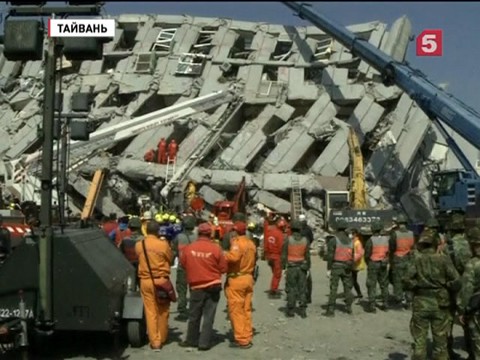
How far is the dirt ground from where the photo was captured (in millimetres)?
8883

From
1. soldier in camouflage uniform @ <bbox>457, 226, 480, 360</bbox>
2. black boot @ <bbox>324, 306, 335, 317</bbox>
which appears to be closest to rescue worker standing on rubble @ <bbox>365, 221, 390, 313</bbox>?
black boot @ <bbox>324, 306, 335, 317</bbox>

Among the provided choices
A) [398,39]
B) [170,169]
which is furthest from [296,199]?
[398,39]

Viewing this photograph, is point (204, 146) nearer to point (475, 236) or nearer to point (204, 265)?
point (204, 265)

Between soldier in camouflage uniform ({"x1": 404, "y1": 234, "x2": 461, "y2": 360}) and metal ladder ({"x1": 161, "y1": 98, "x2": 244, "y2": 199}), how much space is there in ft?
48.5

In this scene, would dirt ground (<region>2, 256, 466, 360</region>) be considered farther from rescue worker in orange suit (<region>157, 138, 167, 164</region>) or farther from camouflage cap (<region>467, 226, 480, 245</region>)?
rescue worker in orange suit (<region>157, 138, 167, 164</region>)

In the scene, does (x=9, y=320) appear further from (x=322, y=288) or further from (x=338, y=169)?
(x=338, y=169)

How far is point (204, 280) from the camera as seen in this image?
8961 mm

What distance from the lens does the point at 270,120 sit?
2527 cm

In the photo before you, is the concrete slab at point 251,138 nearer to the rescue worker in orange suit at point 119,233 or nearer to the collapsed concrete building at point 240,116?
the collapsed concrete building at point 240,116

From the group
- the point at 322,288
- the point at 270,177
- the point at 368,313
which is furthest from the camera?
the point at 270,177

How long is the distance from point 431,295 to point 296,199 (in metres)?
14.9

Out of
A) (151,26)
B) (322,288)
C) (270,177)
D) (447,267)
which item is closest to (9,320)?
(447,267)

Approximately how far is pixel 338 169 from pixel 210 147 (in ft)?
14.3

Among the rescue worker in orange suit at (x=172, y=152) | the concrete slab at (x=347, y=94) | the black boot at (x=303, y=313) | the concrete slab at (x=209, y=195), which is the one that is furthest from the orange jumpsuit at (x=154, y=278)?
the concrete slab at (x=347, y=94)
